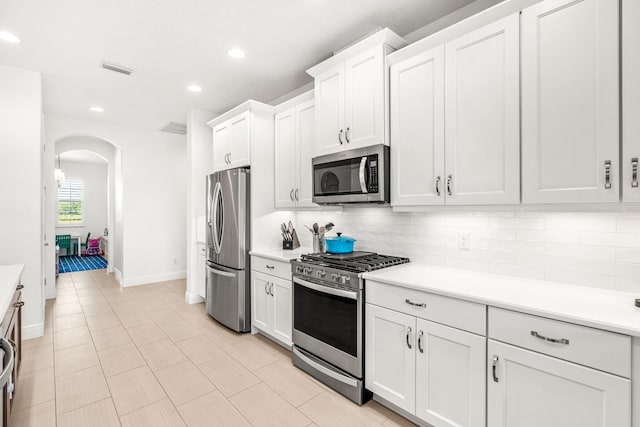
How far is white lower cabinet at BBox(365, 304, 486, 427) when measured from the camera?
5.26 ft

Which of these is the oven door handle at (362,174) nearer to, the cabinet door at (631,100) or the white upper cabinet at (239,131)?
the cabinet door at (631,100)

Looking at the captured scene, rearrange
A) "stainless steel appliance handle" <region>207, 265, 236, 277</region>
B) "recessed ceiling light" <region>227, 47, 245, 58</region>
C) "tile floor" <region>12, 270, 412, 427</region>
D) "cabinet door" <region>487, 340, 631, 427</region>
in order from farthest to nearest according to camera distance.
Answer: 1. "stainless steel appliance handle" <region>207, 265, 236, 277</region>
2. "recessed ceiling light" <region>227, 47, 245, 58</region>
3. "tile floor" <region>12, 270, 412, 427</region>
4. "cabinet door" <region>487, 340, 631, 427</region>

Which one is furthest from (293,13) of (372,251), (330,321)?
(330,321)

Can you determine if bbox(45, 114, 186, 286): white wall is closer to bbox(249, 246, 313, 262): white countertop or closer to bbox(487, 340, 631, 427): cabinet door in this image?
bbox(249, 246, 313, 262): white countertop

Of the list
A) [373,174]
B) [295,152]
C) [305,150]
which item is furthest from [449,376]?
[295,152]

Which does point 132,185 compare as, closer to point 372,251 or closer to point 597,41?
point 372,251

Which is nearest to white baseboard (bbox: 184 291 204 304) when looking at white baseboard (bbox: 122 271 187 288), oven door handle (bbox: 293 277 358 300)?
white baseboard (bbox: 122 271 187 288)

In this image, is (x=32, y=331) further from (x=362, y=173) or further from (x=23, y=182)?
(x=362, y=173)

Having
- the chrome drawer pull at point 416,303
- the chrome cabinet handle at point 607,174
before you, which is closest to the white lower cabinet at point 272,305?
the chrome drawer pull at point 416,303

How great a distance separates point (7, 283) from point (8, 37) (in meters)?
2.08

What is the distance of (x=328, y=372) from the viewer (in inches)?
91.0

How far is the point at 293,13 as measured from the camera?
90.7 inches

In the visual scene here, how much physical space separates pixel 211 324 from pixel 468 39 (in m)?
3.68

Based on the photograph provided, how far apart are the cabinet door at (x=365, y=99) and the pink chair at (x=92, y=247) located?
31.9ft
